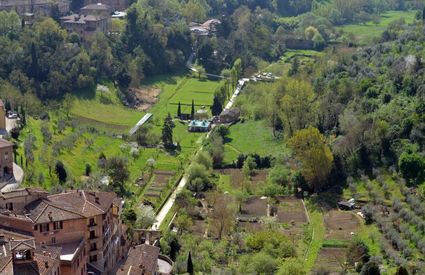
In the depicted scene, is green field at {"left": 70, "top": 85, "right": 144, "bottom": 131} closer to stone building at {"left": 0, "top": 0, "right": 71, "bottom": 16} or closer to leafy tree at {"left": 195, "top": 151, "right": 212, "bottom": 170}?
leafy tree at {"left": 195, "top": 151, "right": 212, "bottom": 170}

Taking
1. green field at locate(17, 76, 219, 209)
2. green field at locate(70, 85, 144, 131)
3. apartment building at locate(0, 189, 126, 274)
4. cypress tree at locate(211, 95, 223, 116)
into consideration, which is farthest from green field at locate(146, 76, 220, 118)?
apartment building at locate(0, 189, 126, 274)

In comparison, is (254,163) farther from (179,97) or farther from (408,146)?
(179,97)

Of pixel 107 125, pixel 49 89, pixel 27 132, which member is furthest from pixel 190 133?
pixel 27 132

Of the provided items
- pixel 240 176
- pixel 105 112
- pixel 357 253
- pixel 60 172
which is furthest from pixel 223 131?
pixel 357 253

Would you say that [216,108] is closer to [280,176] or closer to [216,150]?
[216,150]

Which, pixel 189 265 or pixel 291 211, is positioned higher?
pixel 189 265

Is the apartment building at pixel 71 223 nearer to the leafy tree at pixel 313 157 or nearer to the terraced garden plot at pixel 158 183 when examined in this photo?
the terraced garden plot at pixel 158 183

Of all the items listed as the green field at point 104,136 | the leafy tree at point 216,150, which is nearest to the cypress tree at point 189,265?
the green field at point 104,136
